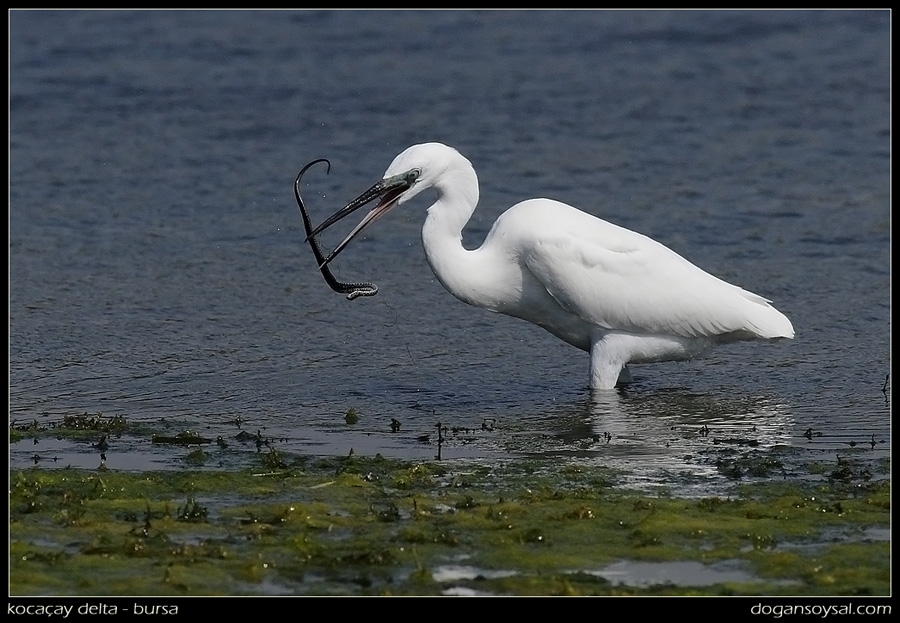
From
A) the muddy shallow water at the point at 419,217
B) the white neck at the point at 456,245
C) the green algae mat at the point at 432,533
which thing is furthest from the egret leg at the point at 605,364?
the green algae mat at the point at 432,533

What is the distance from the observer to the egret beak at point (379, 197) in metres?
8.63

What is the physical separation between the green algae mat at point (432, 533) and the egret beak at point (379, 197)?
210 cm

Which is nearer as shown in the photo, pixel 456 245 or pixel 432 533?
pixel 432 533

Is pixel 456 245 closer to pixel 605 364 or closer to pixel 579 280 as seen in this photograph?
A: pixel 579 280

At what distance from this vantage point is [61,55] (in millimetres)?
19344

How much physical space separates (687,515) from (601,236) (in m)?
3.36

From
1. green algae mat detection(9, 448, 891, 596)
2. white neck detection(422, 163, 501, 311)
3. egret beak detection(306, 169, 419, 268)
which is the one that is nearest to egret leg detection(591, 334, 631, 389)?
white neck detection(422, 163, 501, 311)

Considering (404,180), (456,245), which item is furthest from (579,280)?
(404,180)

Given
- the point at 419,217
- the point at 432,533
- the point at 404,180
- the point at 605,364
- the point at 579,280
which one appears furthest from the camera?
the point at 419,217

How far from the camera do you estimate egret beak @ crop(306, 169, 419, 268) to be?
8.63 metres

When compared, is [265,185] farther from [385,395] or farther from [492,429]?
[492,429]

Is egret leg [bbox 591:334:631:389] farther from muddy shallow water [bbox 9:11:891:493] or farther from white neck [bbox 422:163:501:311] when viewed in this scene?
white neck [bbox 422:163:501:311]

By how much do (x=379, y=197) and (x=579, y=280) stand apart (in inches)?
51.0

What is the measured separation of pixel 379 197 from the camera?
880 centimetres
